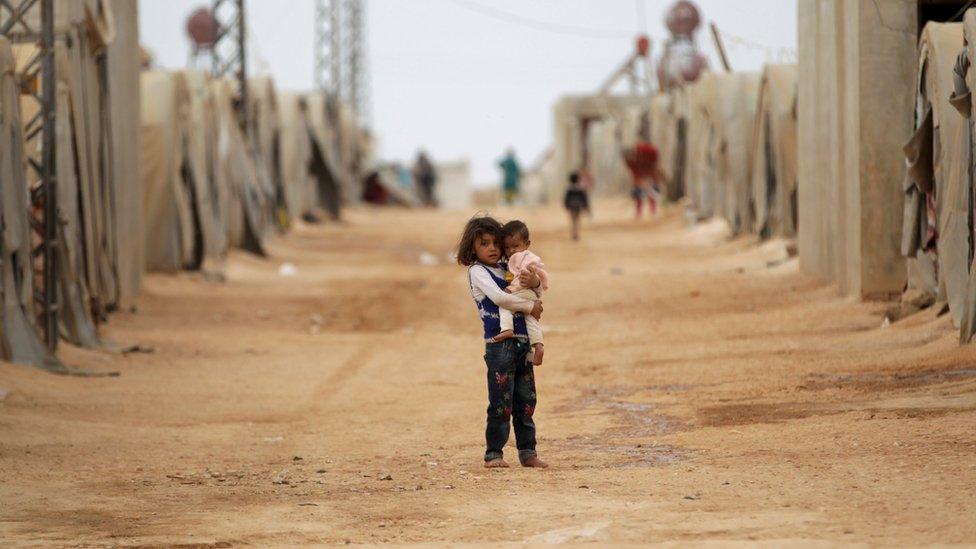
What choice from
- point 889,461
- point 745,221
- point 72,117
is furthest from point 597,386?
point 745,221

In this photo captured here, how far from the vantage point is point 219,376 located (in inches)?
568

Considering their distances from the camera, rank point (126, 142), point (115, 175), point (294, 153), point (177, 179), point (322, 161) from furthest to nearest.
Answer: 1. point (322, 161)
2. point (294, 153)
3. point (177, 179)
4. point (126, 142)
5. point (115, 175)

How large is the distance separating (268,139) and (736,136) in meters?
12.2

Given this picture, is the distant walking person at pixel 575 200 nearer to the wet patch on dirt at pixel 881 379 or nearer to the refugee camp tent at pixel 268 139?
the refugee camp tent at pixel 268 139

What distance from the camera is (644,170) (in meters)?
37.7

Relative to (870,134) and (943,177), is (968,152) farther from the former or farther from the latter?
(870,134)

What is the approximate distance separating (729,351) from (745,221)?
42.5ft

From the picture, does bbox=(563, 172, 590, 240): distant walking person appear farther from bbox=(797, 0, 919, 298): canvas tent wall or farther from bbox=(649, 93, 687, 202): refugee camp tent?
bbox=(797, 0, 919, 298): canvas tent wall

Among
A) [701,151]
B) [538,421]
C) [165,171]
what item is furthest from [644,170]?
[538,421]

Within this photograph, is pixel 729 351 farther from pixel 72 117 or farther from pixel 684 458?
pixel 72 117

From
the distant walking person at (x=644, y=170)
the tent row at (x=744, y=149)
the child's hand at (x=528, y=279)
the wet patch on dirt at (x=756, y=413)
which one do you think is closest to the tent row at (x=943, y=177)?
the wet patch on dirt at (x=756, y=413)

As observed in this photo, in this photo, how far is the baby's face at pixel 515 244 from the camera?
867cm

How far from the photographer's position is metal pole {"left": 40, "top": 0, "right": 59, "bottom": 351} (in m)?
14.2

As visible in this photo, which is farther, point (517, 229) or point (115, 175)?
point (115, 175)
